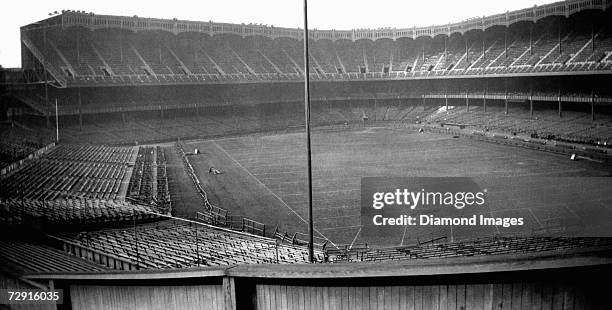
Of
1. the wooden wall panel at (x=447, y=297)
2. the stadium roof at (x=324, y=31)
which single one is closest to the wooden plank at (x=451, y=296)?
the wooden wall panel at (x=447, y=297)

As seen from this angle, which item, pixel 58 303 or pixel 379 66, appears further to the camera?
pixel 379 66

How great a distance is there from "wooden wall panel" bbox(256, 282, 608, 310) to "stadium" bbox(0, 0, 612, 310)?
0.02 meters

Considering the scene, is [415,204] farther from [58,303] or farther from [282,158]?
Answer: [282,158]

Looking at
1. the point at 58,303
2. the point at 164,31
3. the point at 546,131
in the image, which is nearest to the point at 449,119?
the point at 546,131

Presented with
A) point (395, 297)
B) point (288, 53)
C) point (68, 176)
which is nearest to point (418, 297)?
point (395, 297)

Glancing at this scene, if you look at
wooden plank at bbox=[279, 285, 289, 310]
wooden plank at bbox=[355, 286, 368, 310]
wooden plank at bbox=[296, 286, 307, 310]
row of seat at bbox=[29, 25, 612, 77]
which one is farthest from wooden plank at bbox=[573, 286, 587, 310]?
row of seat at bbox=[29, 25, 612, 77]

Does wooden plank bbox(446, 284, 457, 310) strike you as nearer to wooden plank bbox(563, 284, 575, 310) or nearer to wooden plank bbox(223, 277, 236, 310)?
wooden plank bbox(563, 284, 575, 310)

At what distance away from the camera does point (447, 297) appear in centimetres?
474

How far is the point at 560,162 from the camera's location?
32.2m

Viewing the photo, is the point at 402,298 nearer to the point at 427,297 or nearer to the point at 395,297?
the point at 395,297

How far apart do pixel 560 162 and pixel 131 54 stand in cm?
4717

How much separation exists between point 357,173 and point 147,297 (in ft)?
87.4

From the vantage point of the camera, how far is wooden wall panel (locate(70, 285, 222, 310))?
18.4 ft

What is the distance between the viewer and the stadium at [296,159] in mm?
5184
